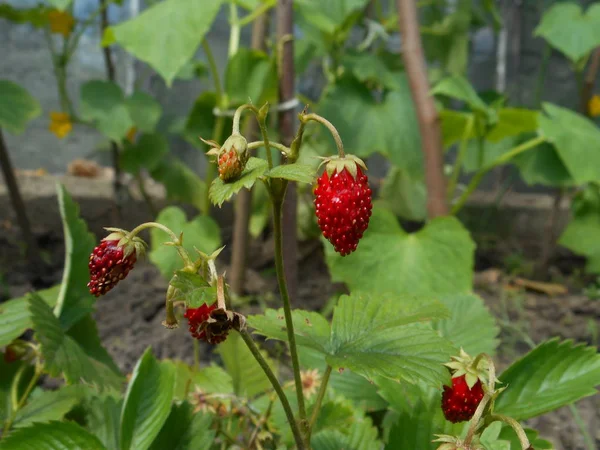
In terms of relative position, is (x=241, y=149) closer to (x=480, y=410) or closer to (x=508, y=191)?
(x=480, y=410)

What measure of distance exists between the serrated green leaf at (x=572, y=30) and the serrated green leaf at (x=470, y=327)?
1.12 m

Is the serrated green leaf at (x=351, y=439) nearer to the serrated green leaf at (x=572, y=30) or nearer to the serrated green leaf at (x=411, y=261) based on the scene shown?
the serrated green leaf at (x=411, y=261)

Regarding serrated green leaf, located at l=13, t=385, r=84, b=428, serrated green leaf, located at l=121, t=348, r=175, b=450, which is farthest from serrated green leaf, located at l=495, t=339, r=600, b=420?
serrated green leaf, located at l=13, t=385, r=84, b=428

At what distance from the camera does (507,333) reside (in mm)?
1563

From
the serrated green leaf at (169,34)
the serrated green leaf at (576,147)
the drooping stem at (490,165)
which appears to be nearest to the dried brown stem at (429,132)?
the drooping stem at (490,165)

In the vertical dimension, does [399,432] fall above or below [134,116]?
above

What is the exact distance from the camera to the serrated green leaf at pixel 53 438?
57 cm

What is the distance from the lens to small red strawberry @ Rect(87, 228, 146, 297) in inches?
19.7

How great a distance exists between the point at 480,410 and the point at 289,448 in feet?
0.91

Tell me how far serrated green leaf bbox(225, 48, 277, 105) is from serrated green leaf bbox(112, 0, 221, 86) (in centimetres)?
18

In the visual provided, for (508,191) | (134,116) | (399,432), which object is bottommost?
(508,191)

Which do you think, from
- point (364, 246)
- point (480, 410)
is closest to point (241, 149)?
point (480, 410)

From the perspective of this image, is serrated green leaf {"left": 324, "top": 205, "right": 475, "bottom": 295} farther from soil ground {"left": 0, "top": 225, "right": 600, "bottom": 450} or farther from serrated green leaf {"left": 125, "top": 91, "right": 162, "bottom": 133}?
serrated green leaf {"left": 125, "top": 91, "right": 162, "bottom": 133}

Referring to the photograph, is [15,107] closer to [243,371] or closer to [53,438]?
[243,371]
